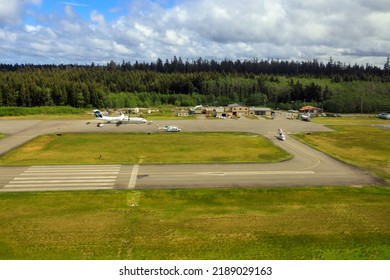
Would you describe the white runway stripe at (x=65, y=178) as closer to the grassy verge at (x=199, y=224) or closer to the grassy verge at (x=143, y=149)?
the grassy verge at (x=199, y=224)

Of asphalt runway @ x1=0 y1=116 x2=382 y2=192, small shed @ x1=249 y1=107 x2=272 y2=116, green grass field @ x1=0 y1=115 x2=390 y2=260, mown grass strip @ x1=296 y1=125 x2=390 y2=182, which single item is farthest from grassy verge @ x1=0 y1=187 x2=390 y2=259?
small shed @ x1=249 y1=107 x2=272 y2=116

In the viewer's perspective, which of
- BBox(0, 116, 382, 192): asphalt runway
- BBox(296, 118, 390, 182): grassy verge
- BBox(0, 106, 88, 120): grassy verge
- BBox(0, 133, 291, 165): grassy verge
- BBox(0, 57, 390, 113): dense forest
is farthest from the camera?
BBox(0, 57, 390, 113): dense forest

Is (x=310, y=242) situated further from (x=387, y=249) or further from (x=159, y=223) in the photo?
(x=159, y=223)

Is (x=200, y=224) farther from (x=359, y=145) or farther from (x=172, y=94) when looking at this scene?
(x=172, y=94)

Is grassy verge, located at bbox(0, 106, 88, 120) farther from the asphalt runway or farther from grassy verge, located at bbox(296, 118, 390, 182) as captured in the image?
grassy verge, located at bbox(296, 118, 390, 182)

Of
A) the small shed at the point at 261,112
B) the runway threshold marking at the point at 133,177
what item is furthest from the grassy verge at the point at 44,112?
the runway threshold marking at the point at 133,177

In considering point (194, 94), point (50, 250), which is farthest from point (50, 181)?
point (194, 94)
